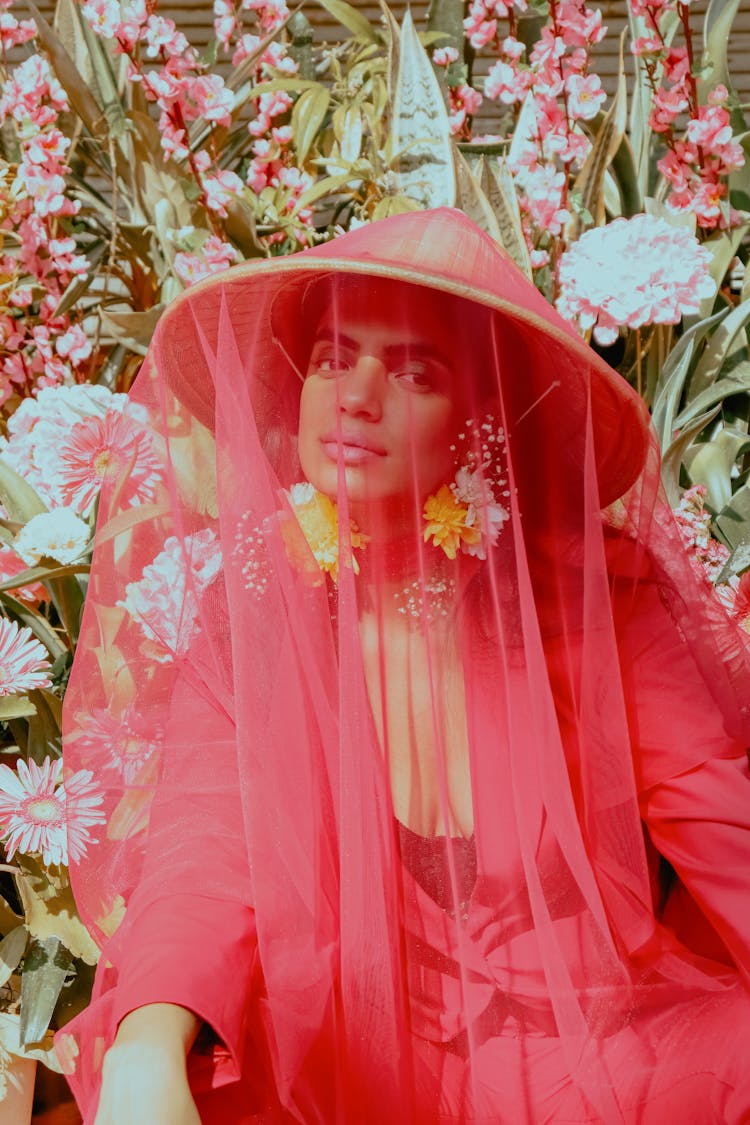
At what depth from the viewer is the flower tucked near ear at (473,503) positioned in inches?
45.9

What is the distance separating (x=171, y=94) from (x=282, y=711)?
978 mm

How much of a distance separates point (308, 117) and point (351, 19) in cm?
30

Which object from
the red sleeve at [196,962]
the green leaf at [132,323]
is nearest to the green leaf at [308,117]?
the green leaf at [132,323]

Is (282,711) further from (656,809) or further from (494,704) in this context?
(656,809)

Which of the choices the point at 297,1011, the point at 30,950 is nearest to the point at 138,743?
the point at 297,1011

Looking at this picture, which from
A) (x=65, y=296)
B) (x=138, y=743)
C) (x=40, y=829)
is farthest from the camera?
(x=65, y=296)

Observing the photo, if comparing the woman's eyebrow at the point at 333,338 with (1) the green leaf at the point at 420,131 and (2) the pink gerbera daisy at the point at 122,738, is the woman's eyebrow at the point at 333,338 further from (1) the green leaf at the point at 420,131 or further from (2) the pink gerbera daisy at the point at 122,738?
(1) the green leaf at the point at 420,131

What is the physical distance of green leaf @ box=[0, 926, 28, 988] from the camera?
4.79 ft

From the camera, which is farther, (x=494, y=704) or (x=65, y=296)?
(x=65, y=296)

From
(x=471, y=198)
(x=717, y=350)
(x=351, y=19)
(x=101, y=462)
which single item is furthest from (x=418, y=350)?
(x=351, y=19)

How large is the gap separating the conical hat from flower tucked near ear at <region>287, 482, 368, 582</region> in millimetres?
154

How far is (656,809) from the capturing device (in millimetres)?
1178

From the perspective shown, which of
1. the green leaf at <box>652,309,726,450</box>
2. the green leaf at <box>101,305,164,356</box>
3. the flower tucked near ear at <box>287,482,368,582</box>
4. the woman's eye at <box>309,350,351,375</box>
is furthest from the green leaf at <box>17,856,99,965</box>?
the green leaf at <box>652,309,726,450</box>

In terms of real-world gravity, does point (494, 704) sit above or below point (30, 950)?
above
